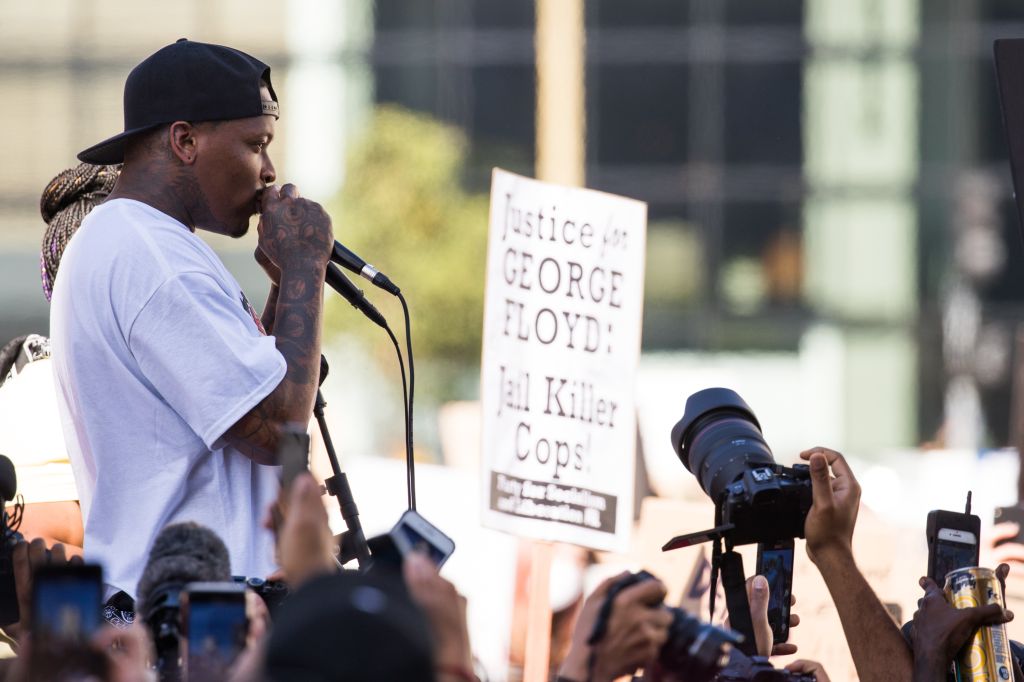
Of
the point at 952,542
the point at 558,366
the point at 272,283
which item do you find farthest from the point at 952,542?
the point at 558,366

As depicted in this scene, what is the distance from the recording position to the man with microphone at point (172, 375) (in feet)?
8.39

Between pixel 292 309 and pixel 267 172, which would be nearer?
pixel 292 309

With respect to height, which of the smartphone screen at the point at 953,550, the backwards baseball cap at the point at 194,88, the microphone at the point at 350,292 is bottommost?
the smartphone screen at the point at 953,550

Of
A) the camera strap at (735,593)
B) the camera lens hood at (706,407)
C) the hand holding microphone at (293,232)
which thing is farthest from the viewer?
the camera lens hood at (706,407)

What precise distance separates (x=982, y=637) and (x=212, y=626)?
4.50ft

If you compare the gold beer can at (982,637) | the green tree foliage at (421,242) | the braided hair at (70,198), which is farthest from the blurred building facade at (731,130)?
the gold beer can at (982,637)

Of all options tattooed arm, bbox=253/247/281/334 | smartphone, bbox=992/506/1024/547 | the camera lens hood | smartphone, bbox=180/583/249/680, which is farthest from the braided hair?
smartphone, bbox=992/506/1024/547

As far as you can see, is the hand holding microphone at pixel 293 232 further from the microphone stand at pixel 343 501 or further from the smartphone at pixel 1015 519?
the smartphone at pixel 1015 519

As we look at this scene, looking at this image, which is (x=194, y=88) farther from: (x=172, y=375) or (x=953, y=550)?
(x=953, y=550)

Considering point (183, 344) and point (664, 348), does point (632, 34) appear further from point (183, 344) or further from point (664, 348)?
point (183, 344)

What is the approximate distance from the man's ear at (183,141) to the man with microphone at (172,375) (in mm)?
Answer: 102

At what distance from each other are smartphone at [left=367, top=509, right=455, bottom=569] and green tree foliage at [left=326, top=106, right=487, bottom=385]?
13451 mm

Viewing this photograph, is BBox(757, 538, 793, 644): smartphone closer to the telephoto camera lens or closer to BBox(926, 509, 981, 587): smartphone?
the telephoto camera lens

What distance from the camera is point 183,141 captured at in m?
Answer: 2.80
